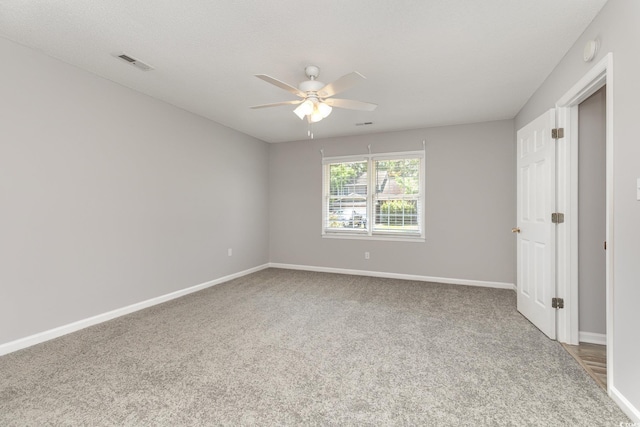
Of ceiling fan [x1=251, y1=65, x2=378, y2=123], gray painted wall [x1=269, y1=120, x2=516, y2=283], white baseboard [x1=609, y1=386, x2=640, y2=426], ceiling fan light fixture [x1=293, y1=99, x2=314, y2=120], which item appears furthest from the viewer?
gray painted wall [x1=269, y1=120, x2=516, y2=283]

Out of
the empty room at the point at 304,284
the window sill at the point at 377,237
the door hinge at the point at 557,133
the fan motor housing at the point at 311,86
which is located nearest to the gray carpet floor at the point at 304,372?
the empty room at the point at 304,284

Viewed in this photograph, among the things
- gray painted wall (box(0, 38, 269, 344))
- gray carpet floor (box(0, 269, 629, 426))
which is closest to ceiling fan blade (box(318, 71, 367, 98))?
gray carpet floor (box(0, 269, 629, 426))

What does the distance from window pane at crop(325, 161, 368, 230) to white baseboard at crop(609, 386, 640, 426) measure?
389cm

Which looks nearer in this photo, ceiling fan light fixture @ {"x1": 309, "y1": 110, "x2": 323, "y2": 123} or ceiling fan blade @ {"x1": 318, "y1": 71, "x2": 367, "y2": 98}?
ceiling fan blade @ {"x1": 318, "y1": 71, "x2": 367, "y2": 98}

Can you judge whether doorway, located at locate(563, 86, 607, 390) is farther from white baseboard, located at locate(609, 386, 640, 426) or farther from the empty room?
white baseboard, located at locate(609, 386, 640, 426)

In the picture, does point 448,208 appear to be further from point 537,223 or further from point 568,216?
point 568,216

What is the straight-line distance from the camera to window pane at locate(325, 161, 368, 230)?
18.0 ft

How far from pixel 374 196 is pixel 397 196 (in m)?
0.41

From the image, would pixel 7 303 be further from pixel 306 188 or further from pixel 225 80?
pixel 306 188

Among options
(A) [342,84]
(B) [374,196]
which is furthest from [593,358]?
(B) [374,196]

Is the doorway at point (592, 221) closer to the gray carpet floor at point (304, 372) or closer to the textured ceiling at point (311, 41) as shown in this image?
the gray carpet floor at point (304, 372)

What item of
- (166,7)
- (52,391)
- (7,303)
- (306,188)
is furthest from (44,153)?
(306,188)

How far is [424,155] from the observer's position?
495cm

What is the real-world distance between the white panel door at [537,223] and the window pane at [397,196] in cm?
180
